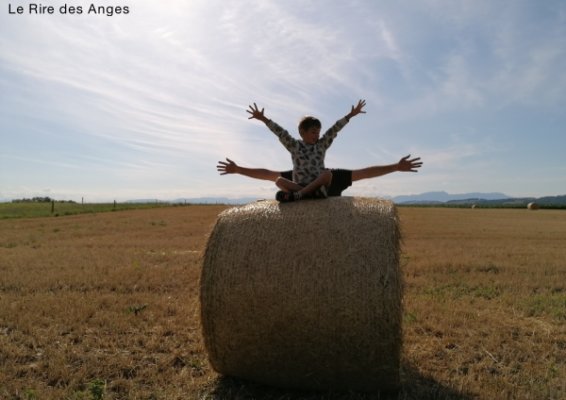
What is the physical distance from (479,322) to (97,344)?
473cm

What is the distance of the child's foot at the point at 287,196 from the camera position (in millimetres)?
4852

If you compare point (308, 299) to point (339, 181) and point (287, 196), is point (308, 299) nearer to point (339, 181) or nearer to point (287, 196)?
point (287, 196)

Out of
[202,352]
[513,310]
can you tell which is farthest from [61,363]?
[513,310]

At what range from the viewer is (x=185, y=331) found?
19.4ft

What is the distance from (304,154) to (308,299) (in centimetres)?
174

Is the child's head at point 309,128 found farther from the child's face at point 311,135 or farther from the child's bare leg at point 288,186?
the child's bare leg at point 288,186

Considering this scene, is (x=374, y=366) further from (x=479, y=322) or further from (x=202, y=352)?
(x=479, y=322)

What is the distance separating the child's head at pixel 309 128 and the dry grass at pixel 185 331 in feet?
4.86

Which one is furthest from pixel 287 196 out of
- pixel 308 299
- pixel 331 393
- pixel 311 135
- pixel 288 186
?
pixel 331 393

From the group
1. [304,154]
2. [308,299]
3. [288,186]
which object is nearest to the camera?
[308,299]

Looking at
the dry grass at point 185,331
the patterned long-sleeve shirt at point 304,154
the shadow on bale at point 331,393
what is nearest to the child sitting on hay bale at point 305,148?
the patterned long-sleeve shirt at point 304,154

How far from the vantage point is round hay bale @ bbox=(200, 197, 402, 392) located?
13.6ft

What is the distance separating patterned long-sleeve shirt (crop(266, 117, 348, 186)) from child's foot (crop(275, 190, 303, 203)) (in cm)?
42

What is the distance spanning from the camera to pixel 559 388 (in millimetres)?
4367
